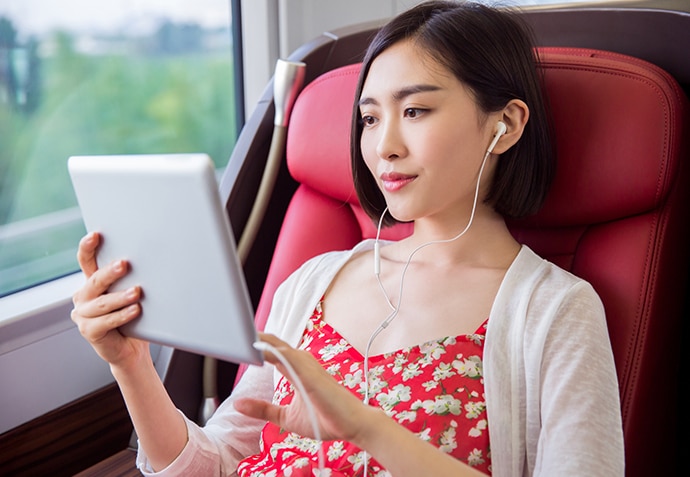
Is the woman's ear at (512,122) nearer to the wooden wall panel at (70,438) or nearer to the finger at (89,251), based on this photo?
the finger at (89,251)

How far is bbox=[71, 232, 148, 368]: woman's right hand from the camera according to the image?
875 mm

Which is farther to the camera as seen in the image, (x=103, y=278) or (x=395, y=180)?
(x=395, y=180)

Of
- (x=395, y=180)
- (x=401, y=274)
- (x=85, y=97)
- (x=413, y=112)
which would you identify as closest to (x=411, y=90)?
(x=413, y=112)

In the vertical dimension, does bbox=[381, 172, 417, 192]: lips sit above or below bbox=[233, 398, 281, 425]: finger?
above

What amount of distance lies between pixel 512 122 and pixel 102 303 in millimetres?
661

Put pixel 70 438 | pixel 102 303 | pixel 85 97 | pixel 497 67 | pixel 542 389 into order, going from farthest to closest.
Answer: pixel 85 97, pixel 70 438, pixel 497 67, pixel 542 389, pixel 102 303

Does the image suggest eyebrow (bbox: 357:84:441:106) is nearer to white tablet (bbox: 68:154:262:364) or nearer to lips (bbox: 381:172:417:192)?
lips (bbox: 381:172:417:192)

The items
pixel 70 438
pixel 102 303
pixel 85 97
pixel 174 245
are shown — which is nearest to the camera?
pixel 174 245

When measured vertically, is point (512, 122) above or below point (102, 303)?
above

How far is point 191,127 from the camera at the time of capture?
216cm

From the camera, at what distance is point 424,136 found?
3.59ft

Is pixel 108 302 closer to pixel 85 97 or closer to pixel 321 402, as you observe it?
pixel 321 402

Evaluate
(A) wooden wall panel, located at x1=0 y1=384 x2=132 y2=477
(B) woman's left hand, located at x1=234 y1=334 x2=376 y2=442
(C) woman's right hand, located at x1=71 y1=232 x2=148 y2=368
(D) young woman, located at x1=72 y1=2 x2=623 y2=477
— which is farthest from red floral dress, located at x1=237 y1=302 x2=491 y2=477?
(A) wooden wall panel, located at x1=0 y1=384 x2=132 y2=477

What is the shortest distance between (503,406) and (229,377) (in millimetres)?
773
